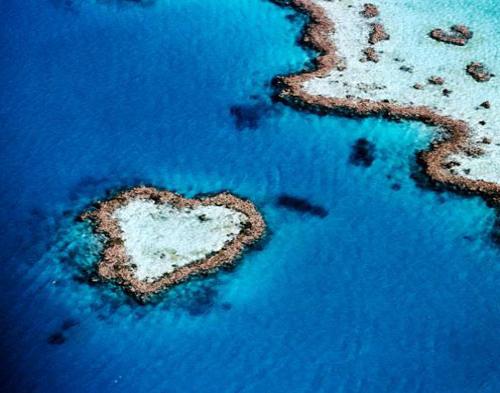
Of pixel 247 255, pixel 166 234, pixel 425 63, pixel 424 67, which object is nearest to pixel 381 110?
pixel 424 67

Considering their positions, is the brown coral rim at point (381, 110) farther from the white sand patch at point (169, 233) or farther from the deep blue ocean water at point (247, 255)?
the white sand patch at point (169, 233)

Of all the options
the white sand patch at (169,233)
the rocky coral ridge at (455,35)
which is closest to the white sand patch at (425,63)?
the rocky coral ridge at (455,35)

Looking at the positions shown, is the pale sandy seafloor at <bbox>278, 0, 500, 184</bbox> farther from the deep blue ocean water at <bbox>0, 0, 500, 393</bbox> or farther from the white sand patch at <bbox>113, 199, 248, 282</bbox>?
the white sand patch at <bbox>113, 199, 248, 282</bbox>

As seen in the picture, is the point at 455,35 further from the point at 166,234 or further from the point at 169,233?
the point at 166,234

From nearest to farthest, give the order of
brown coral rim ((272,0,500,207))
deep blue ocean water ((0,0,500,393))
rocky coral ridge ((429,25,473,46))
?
deep blue ocean water ((0,0,500,393)), brown coral rim ((272,0,500,207)), rocky coral ridge ((429,25,473,46))

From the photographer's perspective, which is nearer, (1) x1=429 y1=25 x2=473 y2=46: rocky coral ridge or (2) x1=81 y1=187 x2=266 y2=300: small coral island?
(2) x1=81 y1=187 x2=266 y2=300: small coral island

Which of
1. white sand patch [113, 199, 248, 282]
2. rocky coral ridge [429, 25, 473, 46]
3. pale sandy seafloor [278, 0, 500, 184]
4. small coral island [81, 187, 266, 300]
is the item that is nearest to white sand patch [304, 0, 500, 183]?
pale sandy seafloor [278, 0, 500, 184]

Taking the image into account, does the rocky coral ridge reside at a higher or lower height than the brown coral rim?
higher
